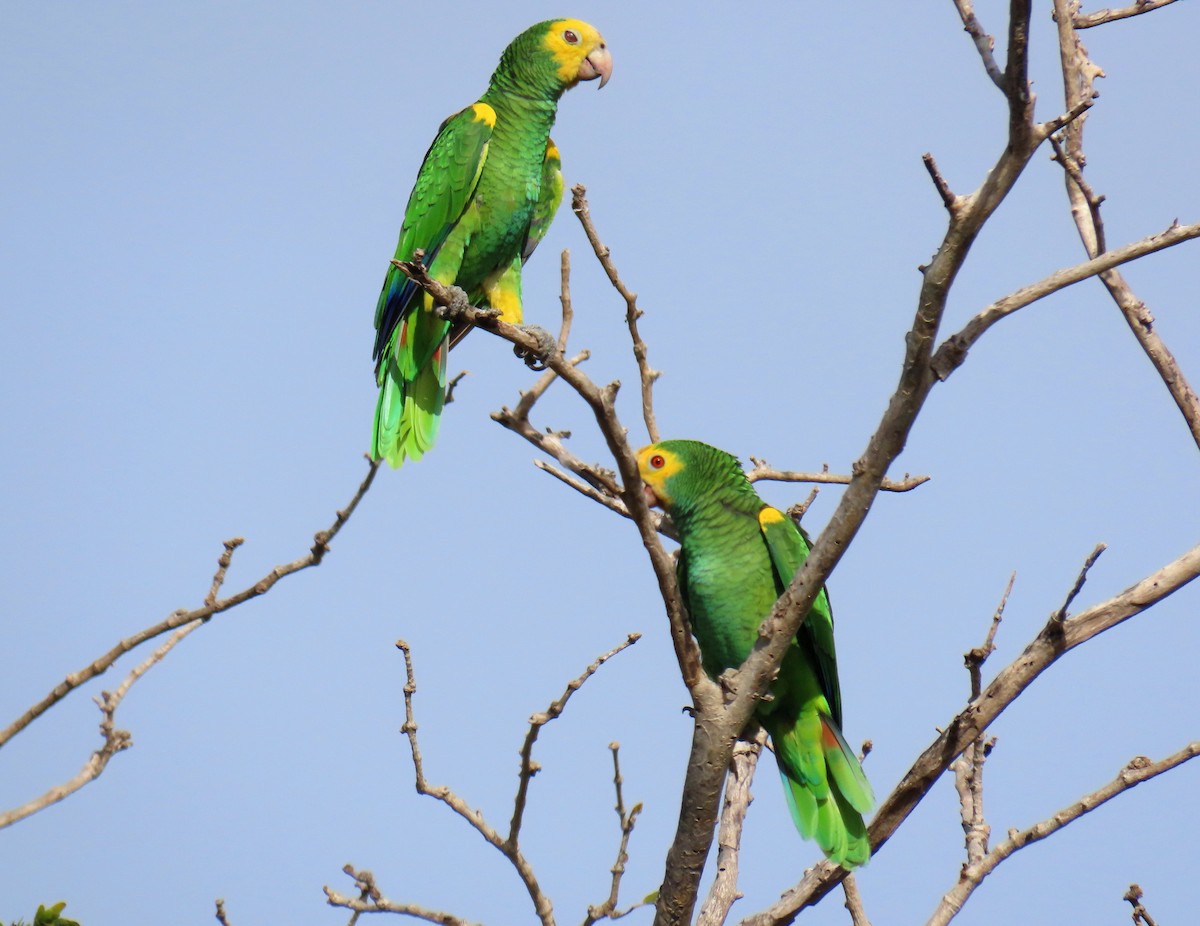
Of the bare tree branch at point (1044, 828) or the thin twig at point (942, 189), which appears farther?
the bare tree branch at point (1044, 828)

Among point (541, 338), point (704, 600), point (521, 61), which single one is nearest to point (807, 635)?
point (704, 600)

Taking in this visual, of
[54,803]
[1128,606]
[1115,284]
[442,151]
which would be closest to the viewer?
[54,803]

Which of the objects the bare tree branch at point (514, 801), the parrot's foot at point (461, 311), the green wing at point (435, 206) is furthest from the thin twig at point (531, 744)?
the green wing at point (435, 206)

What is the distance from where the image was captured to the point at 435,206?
546cm

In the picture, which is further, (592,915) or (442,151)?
(442,151)

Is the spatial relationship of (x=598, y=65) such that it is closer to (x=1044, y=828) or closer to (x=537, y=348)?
(x=537, y=348)

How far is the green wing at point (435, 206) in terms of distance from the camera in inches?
213

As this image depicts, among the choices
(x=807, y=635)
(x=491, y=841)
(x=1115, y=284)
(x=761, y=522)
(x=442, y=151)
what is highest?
(x=442, y=151)

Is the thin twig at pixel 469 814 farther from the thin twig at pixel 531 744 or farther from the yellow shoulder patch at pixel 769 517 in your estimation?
the yellow shoulder patch at pixel 769 517

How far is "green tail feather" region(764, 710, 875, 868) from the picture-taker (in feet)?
13.8

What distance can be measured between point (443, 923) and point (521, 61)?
428 centimetres

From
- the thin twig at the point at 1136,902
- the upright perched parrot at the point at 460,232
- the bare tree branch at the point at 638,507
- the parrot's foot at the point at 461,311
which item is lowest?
the thin twig at the point at 1136,902

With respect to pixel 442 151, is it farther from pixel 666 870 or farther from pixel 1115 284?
pixel 666 870

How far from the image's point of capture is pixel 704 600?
4266 millimetres
